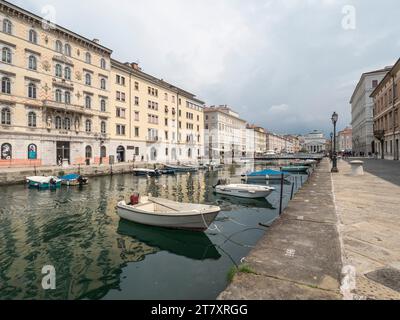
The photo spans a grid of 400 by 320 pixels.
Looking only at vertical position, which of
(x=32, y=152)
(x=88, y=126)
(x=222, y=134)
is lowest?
(x=32, y=152)

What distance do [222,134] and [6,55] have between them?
6351cm

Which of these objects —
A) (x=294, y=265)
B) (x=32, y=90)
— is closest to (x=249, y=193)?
(x=294, y=265)

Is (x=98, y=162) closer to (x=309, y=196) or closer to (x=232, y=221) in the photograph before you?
(x=232, y=221)

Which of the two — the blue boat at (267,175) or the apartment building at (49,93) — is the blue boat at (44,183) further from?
the blue boat at (267,175)

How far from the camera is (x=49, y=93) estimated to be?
113ft

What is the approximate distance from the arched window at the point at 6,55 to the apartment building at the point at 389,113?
5477cm

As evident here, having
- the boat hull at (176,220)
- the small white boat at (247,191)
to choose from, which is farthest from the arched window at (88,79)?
the boat hull at (176,220)

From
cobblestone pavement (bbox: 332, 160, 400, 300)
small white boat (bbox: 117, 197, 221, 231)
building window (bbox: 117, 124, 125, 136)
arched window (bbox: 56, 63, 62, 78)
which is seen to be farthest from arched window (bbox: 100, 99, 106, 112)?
cobblestone pavement (bbox: 332, 160, 400, 300)

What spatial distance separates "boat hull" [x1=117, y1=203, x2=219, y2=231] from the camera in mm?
9594

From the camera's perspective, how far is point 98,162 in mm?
40938

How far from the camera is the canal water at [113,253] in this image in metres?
5.95

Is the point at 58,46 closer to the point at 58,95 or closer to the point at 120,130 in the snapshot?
the point at 58,95

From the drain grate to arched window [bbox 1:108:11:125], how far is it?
39.2m
